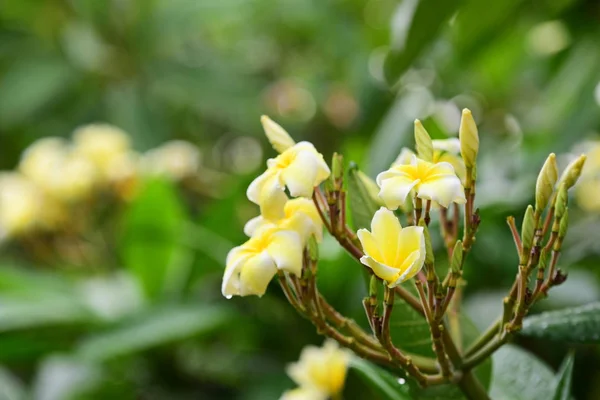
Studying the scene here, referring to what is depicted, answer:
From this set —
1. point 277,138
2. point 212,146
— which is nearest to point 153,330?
point 277,138

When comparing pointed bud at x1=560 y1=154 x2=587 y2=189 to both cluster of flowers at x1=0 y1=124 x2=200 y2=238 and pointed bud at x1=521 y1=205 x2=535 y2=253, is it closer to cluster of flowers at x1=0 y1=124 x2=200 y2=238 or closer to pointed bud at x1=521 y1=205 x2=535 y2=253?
pointed bud at x1=521 y1=205 x2=535 y2=253

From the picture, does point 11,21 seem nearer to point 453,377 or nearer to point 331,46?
point 331,46

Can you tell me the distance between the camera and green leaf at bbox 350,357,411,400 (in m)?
0.39

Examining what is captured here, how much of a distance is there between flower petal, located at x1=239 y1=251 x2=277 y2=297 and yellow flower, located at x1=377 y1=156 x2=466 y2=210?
0.06 metres

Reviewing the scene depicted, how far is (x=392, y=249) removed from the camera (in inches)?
13.4

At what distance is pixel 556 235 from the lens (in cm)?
35

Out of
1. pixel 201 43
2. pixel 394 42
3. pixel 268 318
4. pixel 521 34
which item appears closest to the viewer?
pixel 394 42

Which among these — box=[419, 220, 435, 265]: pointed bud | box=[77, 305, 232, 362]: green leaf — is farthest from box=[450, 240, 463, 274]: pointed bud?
box=[77, 305, 232, 362]: green leaf

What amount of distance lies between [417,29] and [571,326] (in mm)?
324

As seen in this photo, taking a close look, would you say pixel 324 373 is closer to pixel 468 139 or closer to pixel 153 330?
pixel 468 139

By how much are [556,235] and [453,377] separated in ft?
0.31

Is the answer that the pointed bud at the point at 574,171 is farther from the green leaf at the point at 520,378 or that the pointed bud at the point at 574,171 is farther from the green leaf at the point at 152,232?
the green leaf at the point at 152,232

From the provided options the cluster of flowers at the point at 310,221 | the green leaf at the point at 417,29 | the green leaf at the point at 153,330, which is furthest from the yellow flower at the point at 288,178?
the green leaf at the point at 153,330

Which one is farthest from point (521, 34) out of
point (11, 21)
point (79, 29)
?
point (11, 21)
